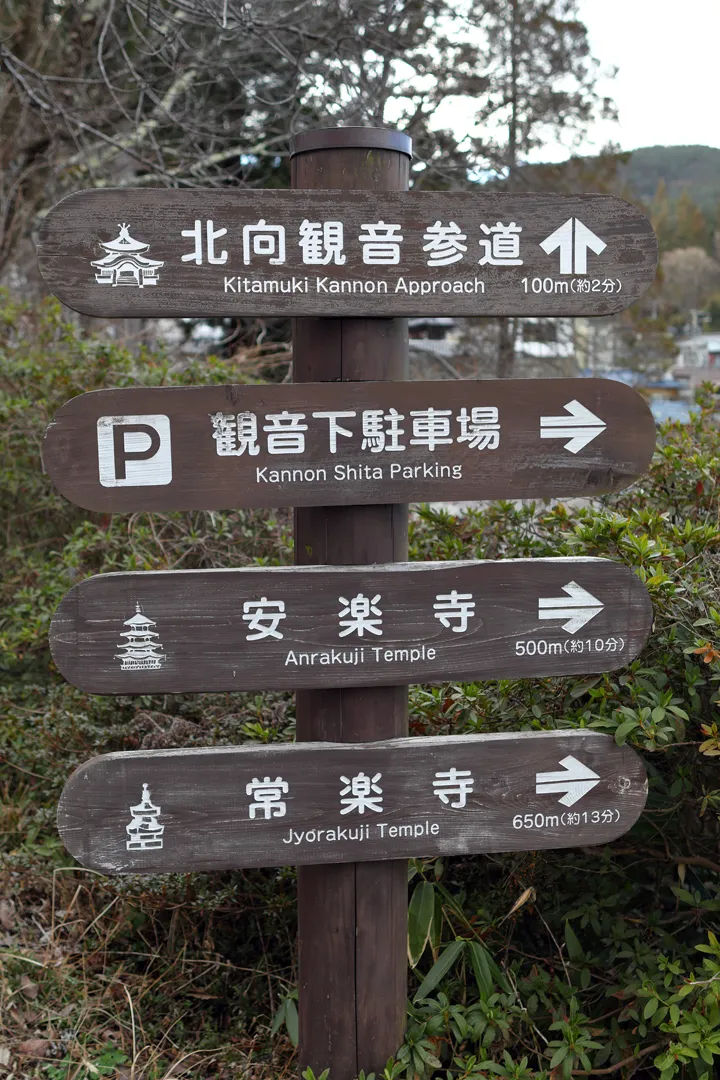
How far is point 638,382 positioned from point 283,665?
56.4 ft

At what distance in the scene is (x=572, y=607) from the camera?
2064mm

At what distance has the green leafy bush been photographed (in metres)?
2.26

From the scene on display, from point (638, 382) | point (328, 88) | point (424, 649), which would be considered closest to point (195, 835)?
point (424, 649)

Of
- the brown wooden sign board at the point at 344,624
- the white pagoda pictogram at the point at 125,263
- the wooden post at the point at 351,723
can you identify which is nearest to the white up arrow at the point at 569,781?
the brown wooden sign board at the point at 344,624

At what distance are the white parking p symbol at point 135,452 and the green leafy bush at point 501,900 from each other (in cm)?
102

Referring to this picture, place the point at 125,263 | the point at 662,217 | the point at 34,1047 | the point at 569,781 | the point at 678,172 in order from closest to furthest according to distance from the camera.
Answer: the point at 125,263 < the point at 569,781 < the point at 34,1047 < the point at 678,172 < the point at 662,217

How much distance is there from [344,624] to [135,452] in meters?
0.57

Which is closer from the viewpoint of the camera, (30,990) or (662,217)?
(30,990)

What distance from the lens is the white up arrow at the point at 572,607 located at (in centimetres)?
206

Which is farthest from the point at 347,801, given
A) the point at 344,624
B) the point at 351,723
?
the point at 344,624

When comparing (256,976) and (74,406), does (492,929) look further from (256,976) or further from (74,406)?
(74,406)

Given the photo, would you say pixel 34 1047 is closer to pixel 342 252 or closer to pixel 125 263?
pixel 125 263

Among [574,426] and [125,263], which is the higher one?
[125,263]

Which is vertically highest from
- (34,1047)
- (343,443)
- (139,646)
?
(343,443)
